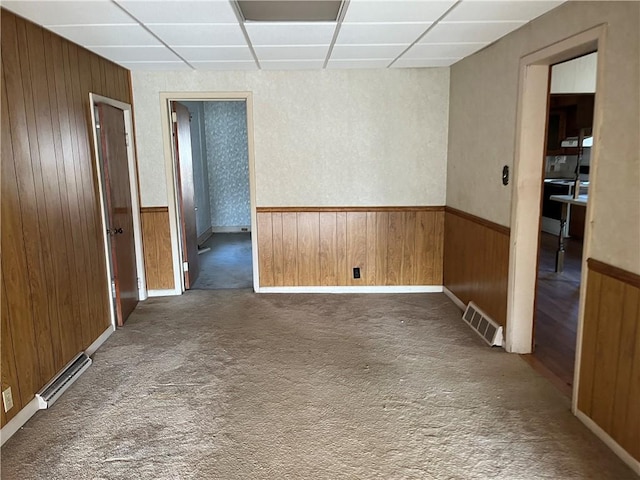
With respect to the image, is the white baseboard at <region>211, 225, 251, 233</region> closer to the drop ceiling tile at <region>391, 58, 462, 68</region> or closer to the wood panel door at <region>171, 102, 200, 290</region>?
the wood panel door at <region>171, 102, 200, 290</region>

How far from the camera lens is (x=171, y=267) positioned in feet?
16.4

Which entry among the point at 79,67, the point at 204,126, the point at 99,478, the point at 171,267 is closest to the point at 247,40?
the point at 79,67

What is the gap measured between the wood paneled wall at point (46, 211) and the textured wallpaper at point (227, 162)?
4.62 metres

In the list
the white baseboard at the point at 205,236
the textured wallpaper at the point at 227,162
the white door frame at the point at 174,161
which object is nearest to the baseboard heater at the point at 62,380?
the white door frame at the point at 174,161

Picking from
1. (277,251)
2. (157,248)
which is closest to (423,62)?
(277,251)

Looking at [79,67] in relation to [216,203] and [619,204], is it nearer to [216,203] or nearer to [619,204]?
[619,204]

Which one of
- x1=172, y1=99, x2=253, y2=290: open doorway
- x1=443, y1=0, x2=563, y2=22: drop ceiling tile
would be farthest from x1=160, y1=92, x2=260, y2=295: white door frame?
x1=443, y1=0, x2=563, y2=22: drop ceiling tile

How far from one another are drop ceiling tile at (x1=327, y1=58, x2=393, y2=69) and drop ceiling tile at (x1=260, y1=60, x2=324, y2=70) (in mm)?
131

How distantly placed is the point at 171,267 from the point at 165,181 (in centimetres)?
93

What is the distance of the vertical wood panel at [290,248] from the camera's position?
5.00 m

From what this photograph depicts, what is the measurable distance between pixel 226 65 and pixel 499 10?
8.44 feet

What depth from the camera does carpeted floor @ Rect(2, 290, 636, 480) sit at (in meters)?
2.26

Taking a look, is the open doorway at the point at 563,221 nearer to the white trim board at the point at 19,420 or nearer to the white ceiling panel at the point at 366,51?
the white ceiling panel at the point at 366,51

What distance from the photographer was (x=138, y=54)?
3.85 meters
